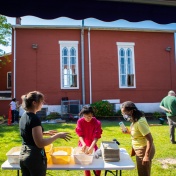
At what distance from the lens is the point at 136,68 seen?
16.8 metres

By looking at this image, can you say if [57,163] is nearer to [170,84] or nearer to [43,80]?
[43,80]

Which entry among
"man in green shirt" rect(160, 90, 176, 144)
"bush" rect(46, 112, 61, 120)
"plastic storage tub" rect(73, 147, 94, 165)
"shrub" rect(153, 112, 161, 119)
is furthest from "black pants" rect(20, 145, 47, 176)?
"shrub" rect(153, 112, 161, 119)

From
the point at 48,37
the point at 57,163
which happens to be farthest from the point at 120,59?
the point at 57,163

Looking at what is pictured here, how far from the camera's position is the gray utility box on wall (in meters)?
15.2

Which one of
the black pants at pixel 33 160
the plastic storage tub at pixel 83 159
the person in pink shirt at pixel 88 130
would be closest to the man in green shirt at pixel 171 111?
the person in pink shirt at pixel 88 130

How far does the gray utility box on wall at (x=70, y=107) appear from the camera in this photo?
15203 millimetres

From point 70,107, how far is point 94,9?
1239 cm

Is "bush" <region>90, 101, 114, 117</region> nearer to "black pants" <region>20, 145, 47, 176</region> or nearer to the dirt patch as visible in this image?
the dirt patch

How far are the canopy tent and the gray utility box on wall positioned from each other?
12.1 metres

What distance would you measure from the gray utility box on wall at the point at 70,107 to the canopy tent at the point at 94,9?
12.1 metres

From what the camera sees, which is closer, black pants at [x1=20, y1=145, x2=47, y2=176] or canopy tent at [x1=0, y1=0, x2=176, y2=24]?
black pants at [x1=20, y1=145, x2=47, y2=176]

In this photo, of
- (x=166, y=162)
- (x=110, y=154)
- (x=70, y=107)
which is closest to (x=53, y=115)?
(x=70, y=107)

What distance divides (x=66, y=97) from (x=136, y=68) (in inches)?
220

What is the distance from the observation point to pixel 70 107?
15273 mm
